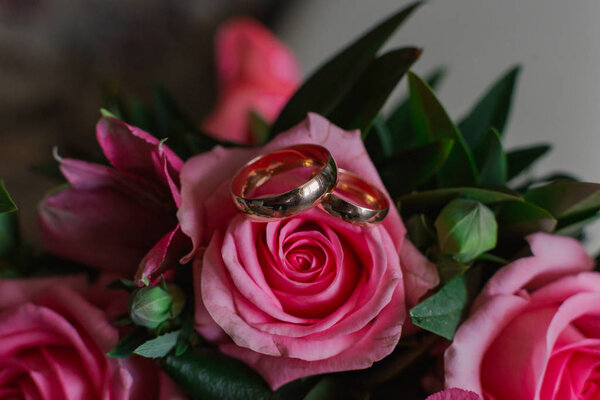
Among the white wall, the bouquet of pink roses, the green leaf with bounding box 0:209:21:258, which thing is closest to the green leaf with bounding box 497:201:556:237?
the bouquet of pink roses

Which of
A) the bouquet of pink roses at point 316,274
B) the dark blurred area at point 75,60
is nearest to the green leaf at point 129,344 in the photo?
the bouquet of pink roses at point 316,274

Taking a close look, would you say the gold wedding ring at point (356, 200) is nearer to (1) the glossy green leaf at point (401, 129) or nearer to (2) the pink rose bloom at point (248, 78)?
(1) the glossy green leaf at point (401, 129)

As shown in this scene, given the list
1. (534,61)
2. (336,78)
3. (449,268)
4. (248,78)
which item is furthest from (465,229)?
(248,78)

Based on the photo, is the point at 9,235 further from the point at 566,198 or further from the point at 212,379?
the point at 566,198

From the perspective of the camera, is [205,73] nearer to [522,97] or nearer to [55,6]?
[55,6]

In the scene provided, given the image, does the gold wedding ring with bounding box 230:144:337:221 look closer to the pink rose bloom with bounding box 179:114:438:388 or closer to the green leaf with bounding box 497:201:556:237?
the pink rose bloom with bounding box 179:114:438:388

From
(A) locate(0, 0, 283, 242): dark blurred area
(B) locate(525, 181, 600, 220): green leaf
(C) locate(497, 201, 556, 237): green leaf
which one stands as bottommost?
(A) locate(0, 0, 283, 242): dark blurred area
